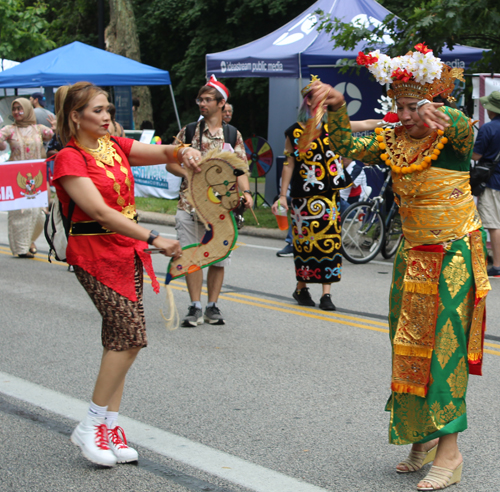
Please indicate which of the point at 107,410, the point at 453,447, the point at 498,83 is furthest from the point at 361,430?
the point at 498,83

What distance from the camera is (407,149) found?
3496mm

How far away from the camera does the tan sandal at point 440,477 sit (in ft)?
11.0

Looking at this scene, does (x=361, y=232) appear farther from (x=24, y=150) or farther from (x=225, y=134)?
(x=24, y=150)

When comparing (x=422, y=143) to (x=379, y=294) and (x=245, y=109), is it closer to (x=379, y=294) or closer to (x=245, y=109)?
(x=379, y=294)

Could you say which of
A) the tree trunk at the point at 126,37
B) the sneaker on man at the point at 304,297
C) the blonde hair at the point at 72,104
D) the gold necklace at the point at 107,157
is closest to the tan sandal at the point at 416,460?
the gold necklace at the point at 107,157

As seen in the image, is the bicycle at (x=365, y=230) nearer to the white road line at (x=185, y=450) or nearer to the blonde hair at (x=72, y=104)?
the white road line at (x=185, y=450)

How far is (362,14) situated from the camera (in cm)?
1338

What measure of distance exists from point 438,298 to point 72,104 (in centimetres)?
192

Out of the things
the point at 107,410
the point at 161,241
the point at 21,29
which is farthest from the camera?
the point at 21,29

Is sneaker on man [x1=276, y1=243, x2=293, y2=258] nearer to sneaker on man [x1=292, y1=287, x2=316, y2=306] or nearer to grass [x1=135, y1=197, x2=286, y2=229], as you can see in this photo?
grass [x1=135, y1=197, x2=286, y2=229]

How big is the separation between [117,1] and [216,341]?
1980 cm

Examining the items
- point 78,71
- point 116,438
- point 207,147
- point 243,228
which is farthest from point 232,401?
point 78,71

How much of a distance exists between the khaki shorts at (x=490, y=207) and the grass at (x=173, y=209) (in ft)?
15.2

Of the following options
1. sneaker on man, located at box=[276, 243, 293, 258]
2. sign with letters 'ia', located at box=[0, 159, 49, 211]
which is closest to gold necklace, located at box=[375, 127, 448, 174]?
sneaker on man, located at box=[276, 243, 293, 258]
